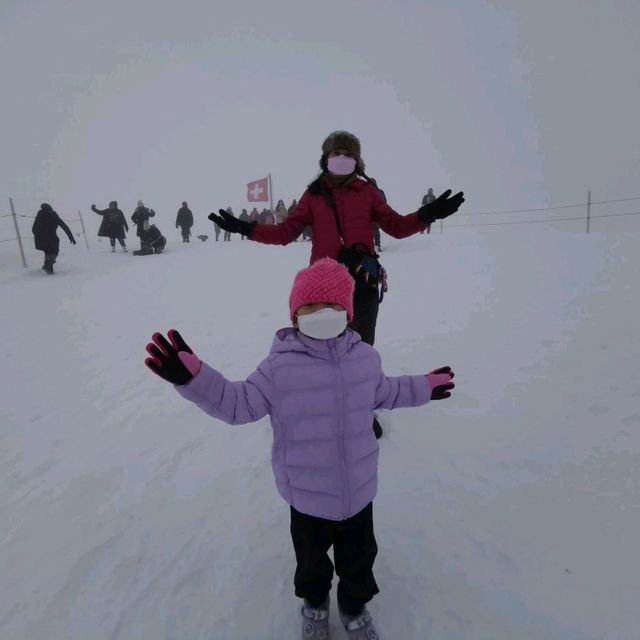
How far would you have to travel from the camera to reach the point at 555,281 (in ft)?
23.9

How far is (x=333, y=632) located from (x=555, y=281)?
7349 millimetres

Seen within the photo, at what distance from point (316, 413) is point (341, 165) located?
4.95 ft

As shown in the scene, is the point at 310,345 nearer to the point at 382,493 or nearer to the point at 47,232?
the point at 382,493

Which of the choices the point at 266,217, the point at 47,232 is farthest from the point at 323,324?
the point at 266,217

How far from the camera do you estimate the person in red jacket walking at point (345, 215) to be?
236cm

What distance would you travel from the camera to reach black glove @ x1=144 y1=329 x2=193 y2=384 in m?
1.26

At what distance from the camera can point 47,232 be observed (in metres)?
9.23

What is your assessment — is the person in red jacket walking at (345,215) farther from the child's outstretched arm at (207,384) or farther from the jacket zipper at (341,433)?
the child's outstretched arm at (207,384)

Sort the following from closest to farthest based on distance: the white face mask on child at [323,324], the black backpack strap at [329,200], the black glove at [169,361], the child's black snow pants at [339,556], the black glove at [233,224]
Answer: the black glove at [169,361], the white face mask on child at [323,324], the child's black snow pants at [339,556], the black backpack strap at [329,200], the black glove at [233,224]

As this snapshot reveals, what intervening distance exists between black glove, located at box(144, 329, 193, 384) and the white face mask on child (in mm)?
430

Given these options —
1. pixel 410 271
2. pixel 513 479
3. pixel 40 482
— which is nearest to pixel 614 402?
pixel 513 479

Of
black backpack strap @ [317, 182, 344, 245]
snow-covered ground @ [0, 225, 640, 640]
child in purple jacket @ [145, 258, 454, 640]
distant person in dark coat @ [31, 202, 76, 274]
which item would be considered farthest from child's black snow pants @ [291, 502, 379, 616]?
distant person in dark coat @ [31, 202, 76, 274]

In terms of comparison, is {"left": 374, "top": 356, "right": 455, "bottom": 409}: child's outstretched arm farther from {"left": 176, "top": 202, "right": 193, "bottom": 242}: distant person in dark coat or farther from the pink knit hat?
{"left": 176, "top": 202, "right": 193, "bottom": 242}: distant person in dark coat

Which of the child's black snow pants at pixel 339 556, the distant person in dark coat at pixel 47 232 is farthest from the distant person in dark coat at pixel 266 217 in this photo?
the child's black snow pants at pixel 339 556
